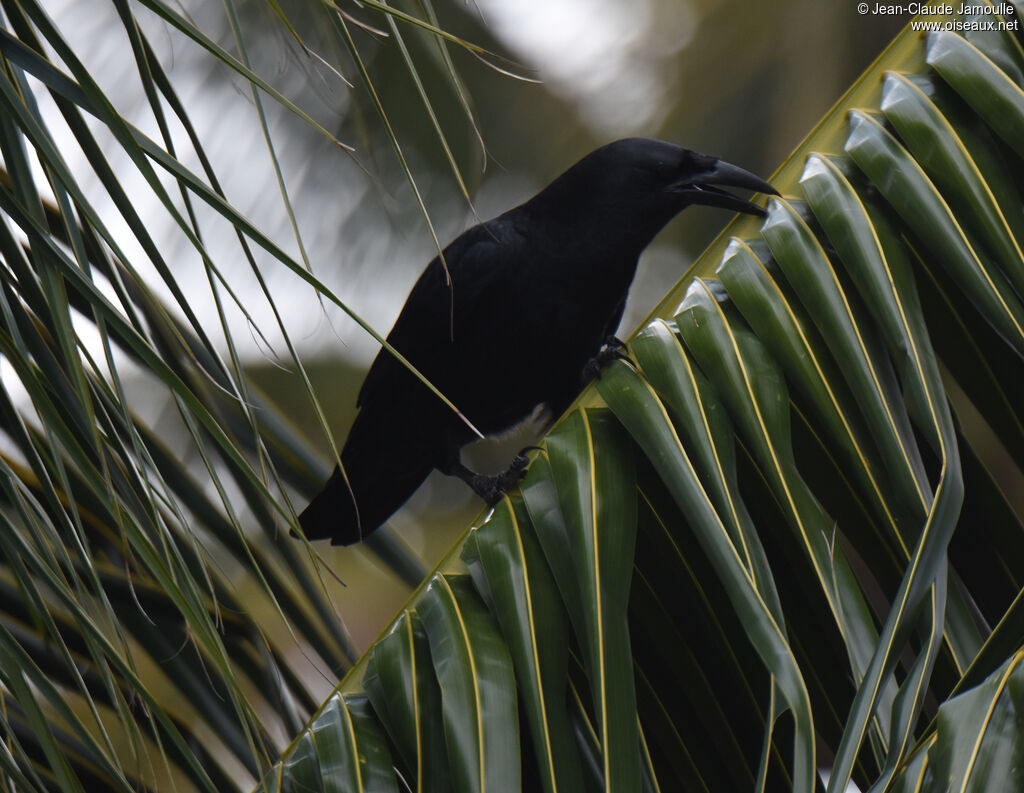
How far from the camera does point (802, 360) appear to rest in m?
0.65

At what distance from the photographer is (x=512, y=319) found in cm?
149

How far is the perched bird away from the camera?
1.41 meters

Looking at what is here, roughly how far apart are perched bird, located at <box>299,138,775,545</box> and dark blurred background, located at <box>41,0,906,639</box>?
0.27 meters

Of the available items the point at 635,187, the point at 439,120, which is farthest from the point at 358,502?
the point at 439,120

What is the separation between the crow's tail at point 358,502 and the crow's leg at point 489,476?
9 cm

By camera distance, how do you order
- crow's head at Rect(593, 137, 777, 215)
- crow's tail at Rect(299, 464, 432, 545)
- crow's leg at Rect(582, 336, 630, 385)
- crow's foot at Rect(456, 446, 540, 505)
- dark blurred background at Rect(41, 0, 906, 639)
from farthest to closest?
dark blurred background at Rect(41, 0, 906, 639) < crow's tail at Rect(299, 464, 432, 545) < crow's head at Rect(593, 137, 777, 215) < crow's foot at Rect(456, 446, 540, 505) < crow's leg at Rect(582, 336, 630, 385)

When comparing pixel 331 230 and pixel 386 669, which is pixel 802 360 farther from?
pixel 331 230

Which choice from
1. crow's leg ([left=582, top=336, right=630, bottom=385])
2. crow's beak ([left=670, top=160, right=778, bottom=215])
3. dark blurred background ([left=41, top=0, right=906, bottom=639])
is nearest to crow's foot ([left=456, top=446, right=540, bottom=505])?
crow's leg ([left=582, top=336, right=630, bottom=385])

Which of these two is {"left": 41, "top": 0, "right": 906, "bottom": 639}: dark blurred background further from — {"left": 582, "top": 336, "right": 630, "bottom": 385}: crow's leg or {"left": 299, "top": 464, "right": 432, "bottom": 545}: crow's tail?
{"left": 582, "top": 336, "right": 630, "bottom": 385}: crow's leg

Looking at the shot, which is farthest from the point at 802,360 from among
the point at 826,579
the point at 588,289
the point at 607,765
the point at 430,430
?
the point at 430,430

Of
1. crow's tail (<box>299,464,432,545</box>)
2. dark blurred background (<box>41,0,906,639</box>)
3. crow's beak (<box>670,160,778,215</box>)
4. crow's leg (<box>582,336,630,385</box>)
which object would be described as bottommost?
crow's tail (<box>299,464,432,545</box>)

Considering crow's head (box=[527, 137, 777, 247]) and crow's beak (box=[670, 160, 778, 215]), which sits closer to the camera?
crow's beak (box=[670, 160, 778, 215])

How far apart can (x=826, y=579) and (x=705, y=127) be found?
93.7 inches

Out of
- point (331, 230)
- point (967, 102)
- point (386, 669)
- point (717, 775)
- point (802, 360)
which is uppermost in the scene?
point (331, 230)
